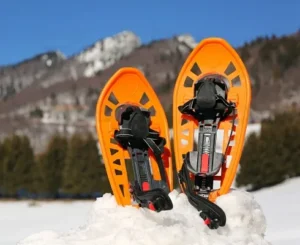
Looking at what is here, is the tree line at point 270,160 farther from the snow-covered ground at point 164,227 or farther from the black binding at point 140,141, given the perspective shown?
the snow-covered ground at point 164,227

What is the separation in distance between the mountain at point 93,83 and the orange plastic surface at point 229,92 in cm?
1574

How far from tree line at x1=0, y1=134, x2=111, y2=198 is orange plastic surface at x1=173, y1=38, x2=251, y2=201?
14012 mm

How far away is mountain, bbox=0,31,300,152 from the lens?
201 feet

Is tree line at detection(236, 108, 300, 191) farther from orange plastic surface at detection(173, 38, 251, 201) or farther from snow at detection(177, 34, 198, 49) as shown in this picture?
snow at detection(177, 34, 198, 49)

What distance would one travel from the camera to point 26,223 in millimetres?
12312


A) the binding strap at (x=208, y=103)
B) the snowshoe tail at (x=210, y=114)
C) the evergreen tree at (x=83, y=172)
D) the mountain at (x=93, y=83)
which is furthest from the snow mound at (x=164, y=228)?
the mountain at (x=93, y=83)

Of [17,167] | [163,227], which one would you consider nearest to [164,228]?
[163,227]

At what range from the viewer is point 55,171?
1984 cm

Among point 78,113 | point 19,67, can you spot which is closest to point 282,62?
point 78,113

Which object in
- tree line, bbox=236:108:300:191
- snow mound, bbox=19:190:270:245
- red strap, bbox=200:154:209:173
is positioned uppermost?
red strap, bbox=200:154:209:173

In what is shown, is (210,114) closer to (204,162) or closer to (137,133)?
(204,162)

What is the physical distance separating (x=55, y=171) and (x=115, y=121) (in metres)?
15.3

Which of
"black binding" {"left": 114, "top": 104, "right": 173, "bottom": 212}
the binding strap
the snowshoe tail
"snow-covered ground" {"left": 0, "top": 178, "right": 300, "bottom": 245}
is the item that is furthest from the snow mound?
the binding strap

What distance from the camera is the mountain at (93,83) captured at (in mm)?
61250
